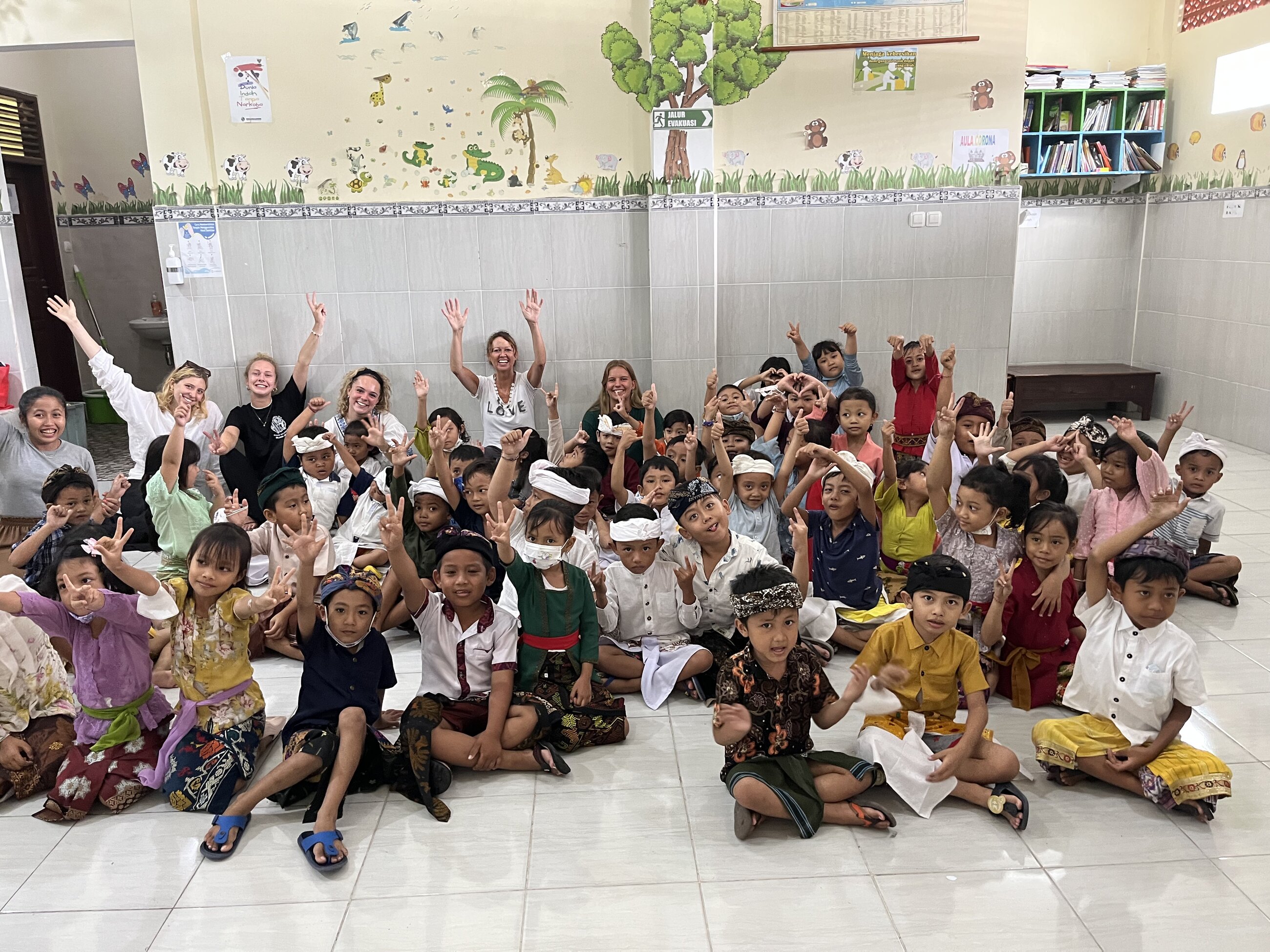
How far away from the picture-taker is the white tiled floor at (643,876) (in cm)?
216

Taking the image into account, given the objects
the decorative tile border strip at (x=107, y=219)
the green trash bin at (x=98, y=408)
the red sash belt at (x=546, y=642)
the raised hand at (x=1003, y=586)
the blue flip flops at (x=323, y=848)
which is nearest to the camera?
the blue flip flops at (x=323, y=848)

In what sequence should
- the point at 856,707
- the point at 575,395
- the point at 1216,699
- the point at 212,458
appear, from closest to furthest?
the point at 856,707
the point at 1216,699
the point at 212,458
the point at 575,395

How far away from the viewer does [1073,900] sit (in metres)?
2.23

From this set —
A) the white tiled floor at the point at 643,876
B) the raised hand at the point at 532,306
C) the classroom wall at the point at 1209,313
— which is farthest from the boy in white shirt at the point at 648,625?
the classroom wall at the point at 1209,313

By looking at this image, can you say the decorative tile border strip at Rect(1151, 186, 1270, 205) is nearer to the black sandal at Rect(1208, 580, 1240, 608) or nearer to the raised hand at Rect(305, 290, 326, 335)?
the black sandal at Rect(1208, 580, 1240, 608)

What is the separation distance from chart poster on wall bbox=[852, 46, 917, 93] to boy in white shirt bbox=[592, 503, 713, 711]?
3294 mm

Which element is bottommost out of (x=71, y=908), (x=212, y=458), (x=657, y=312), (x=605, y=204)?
(x=71, y=908)

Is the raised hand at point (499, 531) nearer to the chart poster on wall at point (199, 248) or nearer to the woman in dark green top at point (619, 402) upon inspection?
the woman in dark green top at point (619, 402)

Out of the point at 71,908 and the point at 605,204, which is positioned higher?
the point at 605,204

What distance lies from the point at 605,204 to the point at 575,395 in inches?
44.0

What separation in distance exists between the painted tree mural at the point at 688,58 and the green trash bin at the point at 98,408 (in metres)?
5.05

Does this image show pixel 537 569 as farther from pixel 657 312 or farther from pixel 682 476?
pixel 657 312

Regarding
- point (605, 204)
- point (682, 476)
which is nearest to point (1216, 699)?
point (682, 476)

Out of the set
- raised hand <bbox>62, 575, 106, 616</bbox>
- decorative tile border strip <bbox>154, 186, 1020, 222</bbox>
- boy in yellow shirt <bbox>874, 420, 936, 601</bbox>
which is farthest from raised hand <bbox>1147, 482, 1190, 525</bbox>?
decorative tile border strip <bbox>154, 186, 1020, 222</bbox>
